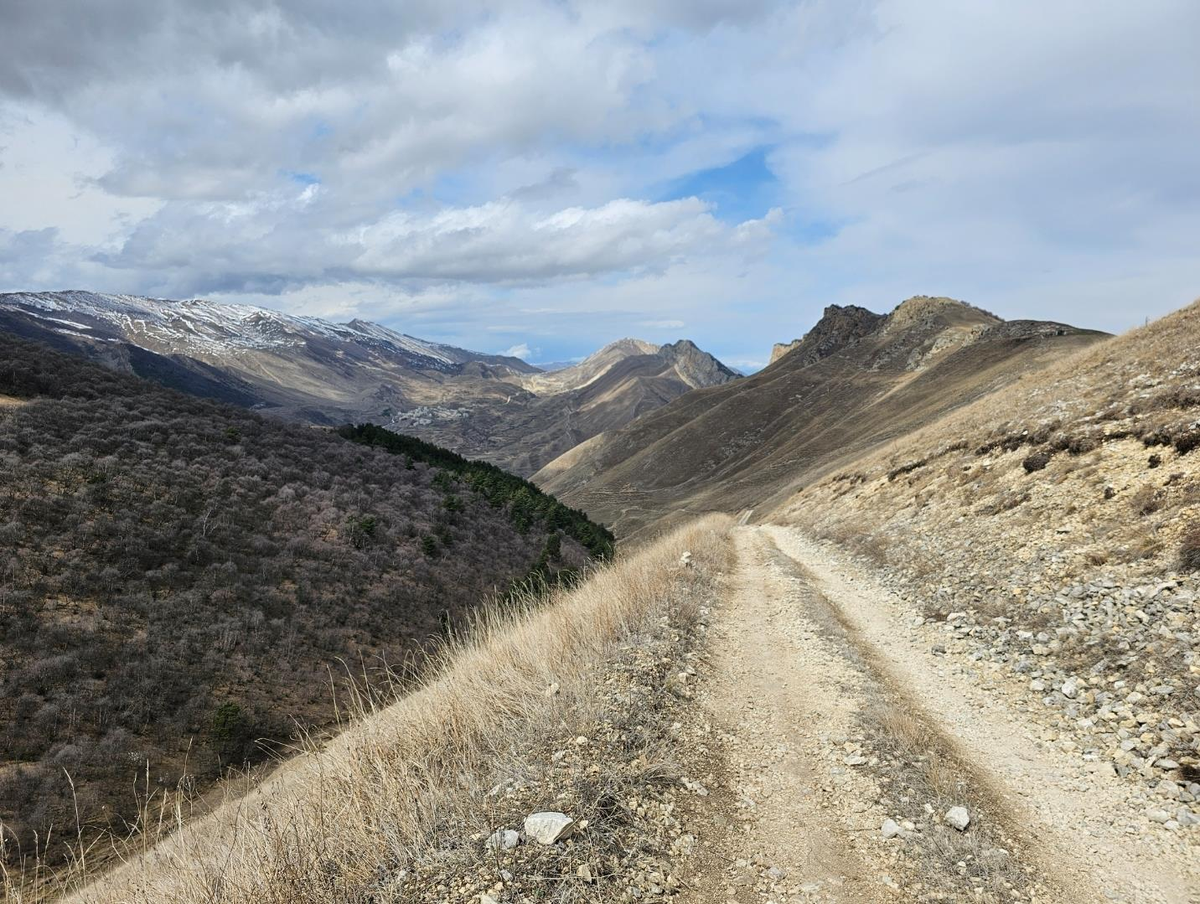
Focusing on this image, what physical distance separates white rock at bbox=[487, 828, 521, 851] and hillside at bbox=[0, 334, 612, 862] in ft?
11.0

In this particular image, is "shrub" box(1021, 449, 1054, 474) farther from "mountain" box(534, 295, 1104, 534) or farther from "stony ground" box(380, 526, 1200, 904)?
"mountain" box(534, 295, 1104, 534)

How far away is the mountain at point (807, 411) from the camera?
220 ft

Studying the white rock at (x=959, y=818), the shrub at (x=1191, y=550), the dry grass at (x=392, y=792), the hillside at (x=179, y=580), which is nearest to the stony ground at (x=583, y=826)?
the dry grass at (x=392, y=792)

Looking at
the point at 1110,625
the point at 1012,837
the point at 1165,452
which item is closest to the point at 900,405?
the point at 1165,452

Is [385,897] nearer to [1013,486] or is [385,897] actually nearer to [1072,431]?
[1013,486]

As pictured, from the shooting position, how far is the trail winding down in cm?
477

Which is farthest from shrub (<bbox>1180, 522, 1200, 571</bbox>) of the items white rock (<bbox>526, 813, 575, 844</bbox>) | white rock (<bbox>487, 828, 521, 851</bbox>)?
white rock (<bbox>487, 828, 521, 851</bbox>)

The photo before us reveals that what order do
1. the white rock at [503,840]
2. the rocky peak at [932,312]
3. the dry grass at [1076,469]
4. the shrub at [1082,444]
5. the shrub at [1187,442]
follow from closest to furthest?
the white rock at [503,840] → the dry grass at [1076,469] → the shrub at [1187,442] → the shrub at [1082,444] → the rocky peak at [932,312]

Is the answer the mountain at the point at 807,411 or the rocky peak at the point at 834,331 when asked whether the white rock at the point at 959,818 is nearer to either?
the mountain at the point at 807,411

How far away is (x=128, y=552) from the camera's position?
22.5 m

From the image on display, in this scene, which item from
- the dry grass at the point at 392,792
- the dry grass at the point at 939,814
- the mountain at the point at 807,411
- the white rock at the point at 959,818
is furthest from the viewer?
the mountain at the point at 807,411

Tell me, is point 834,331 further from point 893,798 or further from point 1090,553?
point 893,798

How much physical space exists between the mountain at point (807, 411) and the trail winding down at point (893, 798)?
47302 millimetres

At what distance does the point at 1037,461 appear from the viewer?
1602 centimetres
